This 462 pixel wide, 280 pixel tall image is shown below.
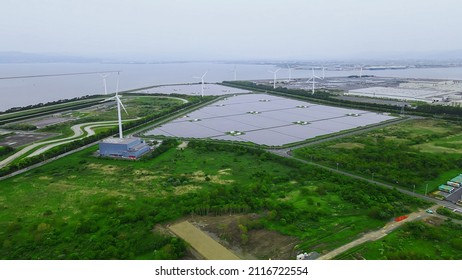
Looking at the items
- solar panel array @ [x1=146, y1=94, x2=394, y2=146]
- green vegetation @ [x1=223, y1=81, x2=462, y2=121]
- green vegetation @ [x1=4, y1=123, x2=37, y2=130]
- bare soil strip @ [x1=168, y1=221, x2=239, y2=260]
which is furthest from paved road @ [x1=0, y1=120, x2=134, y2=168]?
green vegetation @ [x1=223, y1=81, x2=462, y2=121]

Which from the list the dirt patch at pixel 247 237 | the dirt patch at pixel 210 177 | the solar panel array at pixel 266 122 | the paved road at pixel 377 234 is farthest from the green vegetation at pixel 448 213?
the solar panel array at pixel 266 122

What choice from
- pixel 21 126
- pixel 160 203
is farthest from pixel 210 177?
pixel 21 126

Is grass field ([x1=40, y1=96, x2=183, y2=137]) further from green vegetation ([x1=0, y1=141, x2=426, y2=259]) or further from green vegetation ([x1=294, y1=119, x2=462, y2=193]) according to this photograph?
green vegetation ([x1=294, y1=119, x2=462, y2=193])

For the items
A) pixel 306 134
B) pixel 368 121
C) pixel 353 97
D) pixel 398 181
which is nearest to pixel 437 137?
pixel 368 121

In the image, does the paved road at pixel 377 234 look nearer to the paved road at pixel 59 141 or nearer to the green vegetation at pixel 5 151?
the paved road at pixel 59 141

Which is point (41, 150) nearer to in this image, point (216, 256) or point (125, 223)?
point (125, 223)

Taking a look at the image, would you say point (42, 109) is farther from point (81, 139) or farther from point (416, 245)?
point (416, 245)
